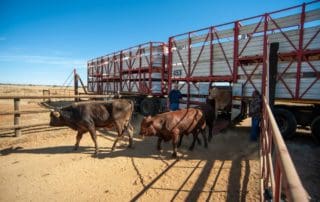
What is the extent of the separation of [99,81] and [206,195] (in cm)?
1741

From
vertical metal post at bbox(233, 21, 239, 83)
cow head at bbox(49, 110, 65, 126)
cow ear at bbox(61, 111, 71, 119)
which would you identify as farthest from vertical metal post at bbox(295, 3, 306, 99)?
cow head at bbox(49, 110, 65, 126)

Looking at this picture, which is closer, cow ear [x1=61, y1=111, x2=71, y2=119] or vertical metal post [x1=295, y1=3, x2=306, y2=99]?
vertical metal post [x1=295, y1=3, x2=306, y2=99]

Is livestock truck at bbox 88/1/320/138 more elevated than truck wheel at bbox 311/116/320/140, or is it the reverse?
livestock truck at bbox 88/1/320/138

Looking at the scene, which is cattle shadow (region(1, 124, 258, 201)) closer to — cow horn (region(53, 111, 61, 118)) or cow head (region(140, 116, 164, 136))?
cow head (region(140, 116, 164, 136))

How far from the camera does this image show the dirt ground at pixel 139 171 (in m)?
3.81

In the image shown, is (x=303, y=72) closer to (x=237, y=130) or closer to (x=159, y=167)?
(x=237, y=130)

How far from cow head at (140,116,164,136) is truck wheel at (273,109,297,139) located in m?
3.85

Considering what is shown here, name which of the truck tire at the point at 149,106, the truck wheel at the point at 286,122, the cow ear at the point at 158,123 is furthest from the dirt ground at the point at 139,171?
the truck tire at the point at 149,106

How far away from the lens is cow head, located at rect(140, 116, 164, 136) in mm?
5582

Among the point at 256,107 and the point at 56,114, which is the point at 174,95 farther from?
the point at 56,114

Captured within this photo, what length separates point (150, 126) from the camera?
18.4 feet

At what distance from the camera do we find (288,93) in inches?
257

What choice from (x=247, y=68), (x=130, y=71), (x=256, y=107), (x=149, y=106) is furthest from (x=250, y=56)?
(x=130, y=71)

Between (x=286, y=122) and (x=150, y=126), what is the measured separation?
168 inches
